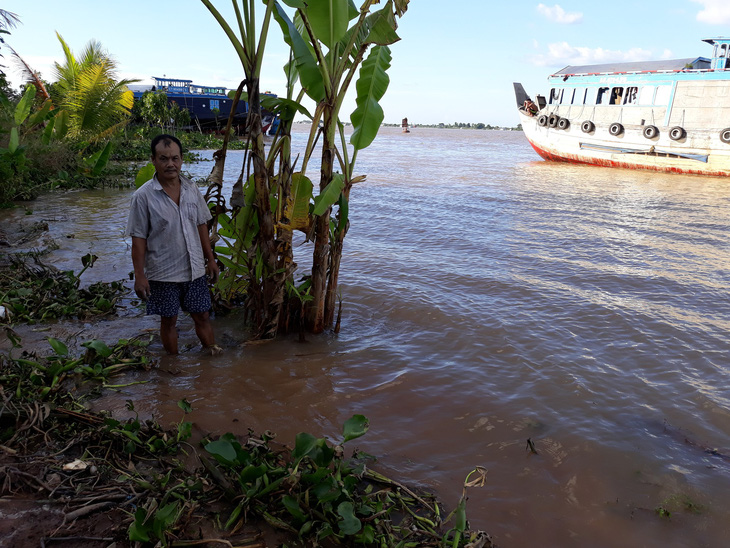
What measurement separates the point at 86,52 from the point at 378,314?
508 inches

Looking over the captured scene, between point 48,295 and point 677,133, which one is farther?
point 677,133

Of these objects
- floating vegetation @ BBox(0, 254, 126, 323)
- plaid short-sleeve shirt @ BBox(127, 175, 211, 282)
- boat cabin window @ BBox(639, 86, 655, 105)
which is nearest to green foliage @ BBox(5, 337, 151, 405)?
plaid short-sleeve shirt @ BBox(127, 175, 211, 282)

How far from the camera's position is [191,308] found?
3.50 m

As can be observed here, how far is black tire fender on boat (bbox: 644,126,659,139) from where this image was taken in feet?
62.9

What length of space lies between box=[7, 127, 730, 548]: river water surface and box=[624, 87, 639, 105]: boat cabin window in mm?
15350

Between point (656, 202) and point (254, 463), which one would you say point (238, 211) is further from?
point (656, 202)

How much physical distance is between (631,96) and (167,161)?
73.1 feet

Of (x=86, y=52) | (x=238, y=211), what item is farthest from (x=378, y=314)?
(x=86, y=52)

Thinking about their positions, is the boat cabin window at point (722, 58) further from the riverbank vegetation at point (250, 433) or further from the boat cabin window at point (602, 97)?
the riverbank vegetation at point (250, 433)

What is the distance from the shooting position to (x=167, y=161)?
3090 mm

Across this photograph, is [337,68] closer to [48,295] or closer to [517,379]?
[517,379]

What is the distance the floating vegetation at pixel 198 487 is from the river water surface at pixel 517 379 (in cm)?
33

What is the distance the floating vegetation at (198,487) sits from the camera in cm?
186

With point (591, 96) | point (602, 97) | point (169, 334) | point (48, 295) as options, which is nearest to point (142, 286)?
point (169, 334)
